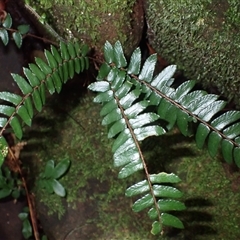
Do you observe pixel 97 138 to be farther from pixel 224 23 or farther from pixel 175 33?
pixel 224 23

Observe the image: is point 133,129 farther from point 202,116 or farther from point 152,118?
point 202,116

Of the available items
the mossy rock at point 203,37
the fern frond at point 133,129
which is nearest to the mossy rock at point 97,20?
the mossy rock at point 203,37

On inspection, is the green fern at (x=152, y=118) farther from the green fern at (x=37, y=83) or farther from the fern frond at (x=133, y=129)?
the green fern at (x=37, y=83)

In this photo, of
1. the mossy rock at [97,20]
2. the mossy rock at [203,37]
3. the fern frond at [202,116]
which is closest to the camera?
the fern frond at [202,116]

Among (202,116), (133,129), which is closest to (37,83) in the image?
(133,129)

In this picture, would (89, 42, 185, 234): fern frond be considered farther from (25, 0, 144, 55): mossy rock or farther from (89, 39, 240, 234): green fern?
(25, 0, 144, 55): mossy rock

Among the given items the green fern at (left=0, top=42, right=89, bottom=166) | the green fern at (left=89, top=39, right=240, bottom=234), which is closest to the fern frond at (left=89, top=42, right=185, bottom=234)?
the green fern at (left=89, top=39, right=240, bottom=234)

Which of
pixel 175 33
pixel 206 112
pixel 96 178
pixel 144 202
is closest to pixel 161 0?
pixel 175 33
